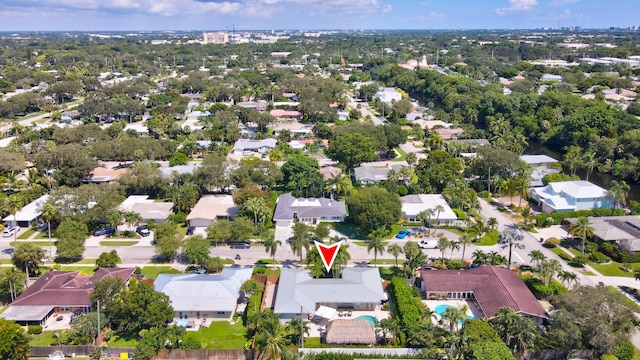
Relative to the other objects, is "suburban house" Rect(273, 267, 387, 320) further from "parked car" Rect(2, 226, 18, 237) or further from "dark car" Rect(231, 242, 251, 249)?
"parked car" Rect(2, 226, 18, 237)

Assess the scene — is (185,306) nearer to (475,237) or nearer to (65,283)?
(65,283)

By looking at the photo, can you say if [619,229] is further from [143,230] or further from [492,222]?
[143,230]

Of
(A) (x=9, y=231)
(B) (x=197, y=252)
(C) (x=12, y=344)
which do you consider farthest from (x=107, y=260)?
(A) (x=9, y=231)

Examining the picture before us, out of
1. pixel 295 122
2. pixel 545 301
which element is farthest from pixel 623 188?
pixel 295 122

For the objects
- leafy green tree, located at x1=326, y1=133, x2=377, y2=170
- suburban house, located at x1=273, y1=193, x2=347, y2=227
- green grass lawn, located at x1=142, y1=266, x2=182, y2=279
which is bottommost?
green grass lawn, located at x1=142, y1=266, x2=182, y2=279

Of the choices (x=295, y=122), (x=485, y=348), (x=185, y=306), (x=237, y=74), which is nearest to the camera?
(x=485, y=348)

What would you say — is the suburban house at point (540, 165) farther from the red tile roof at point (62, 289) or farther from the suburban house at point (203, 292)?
the red tile roof at point (62, 289)

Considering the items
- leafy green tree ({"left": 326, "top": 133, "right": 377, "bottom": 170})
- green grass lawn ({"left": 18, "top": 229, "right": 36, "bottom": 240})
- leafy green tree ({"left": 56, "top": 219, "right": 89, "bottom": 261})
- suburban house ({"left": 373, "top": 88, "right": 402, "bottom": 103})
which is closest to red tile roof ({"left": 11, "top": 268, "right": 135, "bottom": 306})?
leafy green tree ({"left": 56, "top": 219, "right": 89, "bottom": 261})
